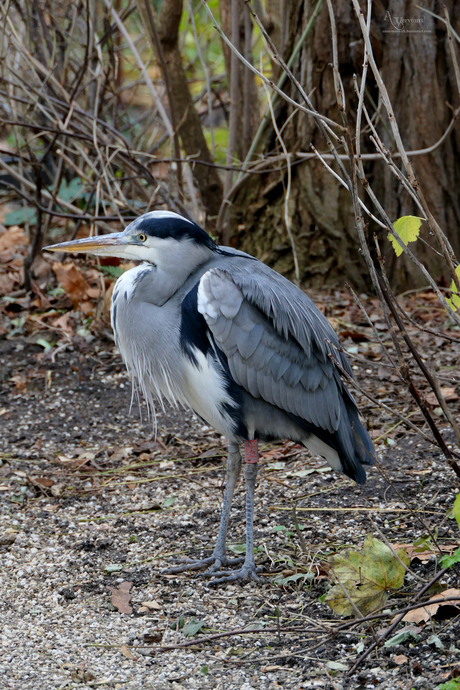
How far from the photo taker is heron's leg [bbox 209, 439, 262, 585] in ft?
10.8

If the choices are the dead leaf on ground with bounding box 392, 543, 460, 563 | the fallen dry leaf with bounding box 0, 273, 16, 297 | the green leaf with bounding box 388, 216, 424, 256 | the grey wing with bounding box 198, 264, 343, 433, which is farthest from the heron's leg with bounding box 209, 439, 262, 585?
the fallen dry leaf with bounding box 0, 273, 16, 297

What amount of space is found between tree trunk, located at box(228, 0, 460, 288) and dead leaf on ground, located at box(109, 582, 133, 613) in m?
3.44

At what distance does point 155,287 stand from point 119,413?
1633 mm

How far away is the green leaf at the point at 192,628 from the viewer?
2.82m

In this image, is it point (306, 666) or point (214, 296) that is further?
point (214, 296)

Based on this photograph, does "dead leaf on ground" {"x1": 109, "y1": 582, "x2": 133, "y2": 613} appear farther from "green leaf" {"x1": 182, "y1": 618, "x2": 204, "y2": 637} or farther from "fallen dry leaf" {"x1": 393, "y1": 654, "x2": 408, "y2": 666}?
"fallen dry leaf" {"x1": 393, "y1": 654, "x2": 408, "y2": 666}

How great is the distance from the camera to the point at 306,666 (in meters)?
2.54

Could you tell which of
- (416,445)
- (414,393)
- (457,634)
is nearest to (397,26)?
(416,445)

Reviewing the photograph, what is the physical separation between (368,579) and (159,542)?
1.18 metres

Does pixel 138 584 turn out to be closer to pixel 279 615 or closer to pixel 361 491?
pixel 279 615

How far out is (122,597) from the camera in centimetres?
310

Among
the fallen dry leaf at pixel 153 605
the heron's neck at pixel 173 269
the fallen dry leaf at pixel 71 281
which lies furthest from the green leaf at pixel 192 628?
the fallen dry leaf at pixel 71 281

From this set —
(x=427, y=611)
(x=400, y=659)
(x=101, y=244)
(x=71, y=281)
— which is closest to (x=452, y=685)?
(x=400, y=659)

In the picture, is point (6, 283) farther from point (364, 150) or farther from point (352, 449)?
point (352, 449)
